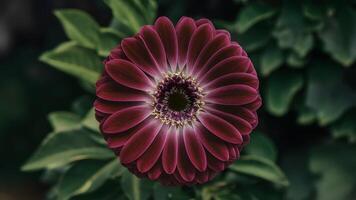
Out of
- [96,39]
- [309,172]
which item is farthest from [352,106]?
[96,39]

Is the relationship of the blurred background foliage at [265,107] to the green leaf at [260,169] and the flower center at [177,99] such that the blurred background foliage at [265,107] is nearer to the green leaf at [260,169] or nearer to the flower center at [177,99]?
the green leaf at [260,169]

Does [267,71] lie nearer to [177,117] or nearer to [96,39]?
[96,39]

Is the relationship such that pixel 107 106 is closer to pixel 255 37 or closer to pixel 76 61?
pixel 76 61

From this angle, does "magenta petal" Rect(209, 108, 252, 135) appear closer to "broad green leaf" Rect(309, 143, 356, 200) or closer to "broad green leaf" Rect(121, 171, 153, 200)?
"broad green leaf" Rect(121, 171, 153, 200)

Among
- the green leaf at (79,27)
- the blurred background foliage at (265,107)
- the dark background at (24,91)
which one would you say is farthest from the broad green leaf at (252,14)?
the dark background at (24,91)

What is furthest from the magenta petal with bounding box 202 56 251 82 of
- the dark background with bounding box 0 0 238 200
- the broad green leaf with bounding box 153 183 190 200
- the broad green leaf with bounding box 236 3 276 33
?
the dark background with bounding box 0 0 238 200

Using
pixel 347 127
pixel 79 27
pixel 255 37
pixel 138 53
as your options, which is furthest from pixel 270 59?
pixel 138 53
